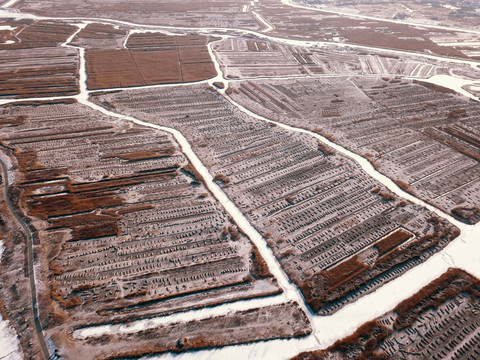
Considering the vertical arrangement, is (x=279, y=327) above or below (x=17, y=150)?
below

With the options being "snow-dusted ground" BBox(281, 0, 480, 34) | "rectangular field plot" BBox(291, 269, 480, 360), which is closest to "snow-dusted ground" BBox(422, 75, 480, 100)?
"rectangular field plot" BBox(291, 269, 480, 360)

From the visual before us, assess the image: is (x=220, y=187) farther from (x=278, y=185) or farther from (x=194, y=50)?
(x=194, y=50)

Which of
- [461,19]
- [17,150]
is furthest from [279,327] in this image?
[461,19]

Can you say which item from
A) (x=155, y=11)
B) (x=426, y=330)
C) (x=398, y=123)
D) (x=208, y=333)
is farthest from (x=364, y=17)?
(x=208, y=333)

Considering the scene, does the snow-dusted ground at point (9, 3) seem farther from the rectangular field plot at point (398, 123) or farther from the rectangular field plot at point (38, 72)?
the rectangular field plot at point (398, 123)

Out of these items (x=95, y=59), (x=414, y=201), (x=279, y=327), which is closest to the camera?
(x=279, y=327)

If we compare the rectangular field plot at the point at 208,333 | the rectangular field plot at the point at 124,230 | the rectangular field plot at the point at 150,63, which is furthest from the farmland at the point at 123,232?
the rectangular field plot at the point at 150,63

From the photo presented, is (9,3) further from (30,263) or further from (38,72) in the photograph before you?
(30,263)
